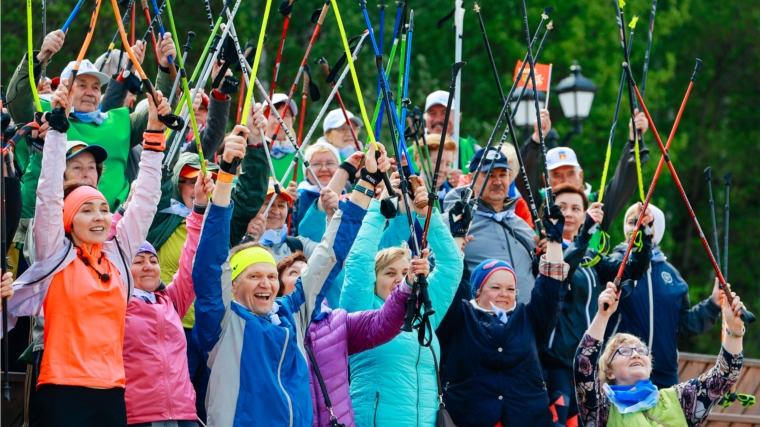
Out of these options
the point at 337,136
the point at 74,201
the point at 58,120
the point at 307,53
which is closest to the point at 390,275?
the point at 74,201

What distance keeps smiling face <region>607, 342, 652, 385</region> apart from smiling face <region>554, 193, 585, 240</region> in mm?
1445

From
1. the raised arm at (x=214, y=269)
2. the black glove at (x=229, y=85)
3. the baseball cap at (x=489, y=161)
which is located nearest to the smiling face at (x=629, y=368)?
the baseball cap at (x=489, y=161)

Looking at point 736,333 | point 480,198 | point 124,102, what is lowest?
point 736,333

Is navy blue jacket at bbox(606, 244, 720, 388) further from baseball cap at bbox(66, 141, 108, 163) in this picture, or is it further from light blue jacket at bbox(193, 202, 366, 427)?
baseball cap at bbox(66, 141, 108, 163)

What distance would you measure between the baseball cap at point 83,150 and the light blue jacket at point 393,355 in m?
1.50

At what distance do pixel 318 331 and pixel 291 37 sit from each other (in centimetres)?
1366

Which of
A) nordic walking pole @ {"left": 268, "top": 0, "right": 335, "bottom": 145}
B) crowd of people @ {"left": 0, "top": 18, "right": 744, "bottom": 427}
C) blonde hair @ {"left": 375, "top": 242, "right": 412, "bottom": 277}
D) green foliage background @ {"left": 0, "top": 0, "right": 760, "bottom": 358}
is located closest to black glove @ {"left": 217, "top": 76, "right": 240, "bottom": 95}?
crowd of people @ {"left": 0, "top": 18, "right": 744, "bottom": 427}

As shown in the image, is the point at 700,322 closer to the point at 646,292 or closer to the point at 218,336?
the point at 646,292

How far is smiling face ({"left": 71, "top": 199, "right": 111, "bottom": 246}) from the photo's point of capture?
5613mm

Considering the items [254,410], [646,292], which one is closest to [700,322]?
[646,292]

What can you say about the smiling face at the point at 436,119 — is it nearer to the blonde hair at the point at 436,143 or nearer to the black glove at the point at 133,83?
the blonde hair at the point at 436,143

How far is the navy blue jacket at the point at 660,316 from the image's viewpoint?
322 inches

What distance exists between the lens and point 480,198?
26.1ft

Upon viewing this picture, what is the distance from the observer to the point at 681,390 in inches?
281
